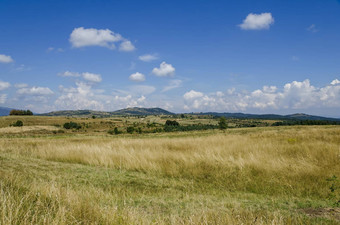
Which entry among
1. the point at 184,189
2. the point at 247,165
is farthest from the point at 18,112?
the point at 247,165

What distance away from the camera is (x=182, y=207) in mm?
5297

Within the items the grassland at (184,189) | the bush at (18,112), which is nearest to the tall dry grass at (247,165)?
the grassland at (184,189)

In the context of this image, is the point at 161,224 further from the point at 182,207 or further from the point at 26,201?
the point at 26,201

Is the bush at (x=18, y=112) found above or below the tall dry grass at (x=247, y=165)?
above

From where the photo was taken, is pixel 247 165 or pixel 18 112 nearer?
pixel 247 165

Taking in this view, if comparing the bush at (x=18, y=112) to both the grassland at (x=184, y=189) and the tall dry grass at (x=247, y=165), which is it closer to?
the tall dry grass at (x=247, y=165)

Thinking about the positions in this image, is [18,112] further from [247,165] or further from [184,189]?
[247,165]

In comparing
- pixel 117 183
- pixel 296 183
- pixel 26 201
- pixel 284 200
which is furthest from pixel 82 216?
pixel 296 183

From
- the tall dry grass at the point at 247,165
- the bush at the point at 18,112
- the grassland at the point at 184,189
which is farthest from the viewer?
the bush at the point at 18,112

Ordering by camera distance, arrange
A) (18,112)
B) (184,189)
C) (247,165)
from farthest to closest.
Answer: (18,112), (247,165), (184,189)

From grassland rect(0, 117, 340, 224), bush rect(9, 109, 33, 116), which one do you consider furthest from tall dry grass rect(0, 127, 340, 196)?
bush rect(9, 109, 33, 116)

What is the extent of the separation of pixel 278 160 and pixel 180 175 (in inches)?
165

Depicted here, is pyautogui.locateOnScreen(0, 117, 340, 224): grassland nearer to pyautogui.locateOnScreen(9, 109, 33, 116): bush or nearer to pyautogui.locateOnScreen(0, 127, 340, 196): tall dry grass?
pyautogui.locateOnScreen(0, 127, 340, 196): tall dry grass

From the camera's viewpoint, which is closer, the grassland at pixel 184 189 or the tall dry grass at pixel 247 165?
the grassland at pixel 184 189
